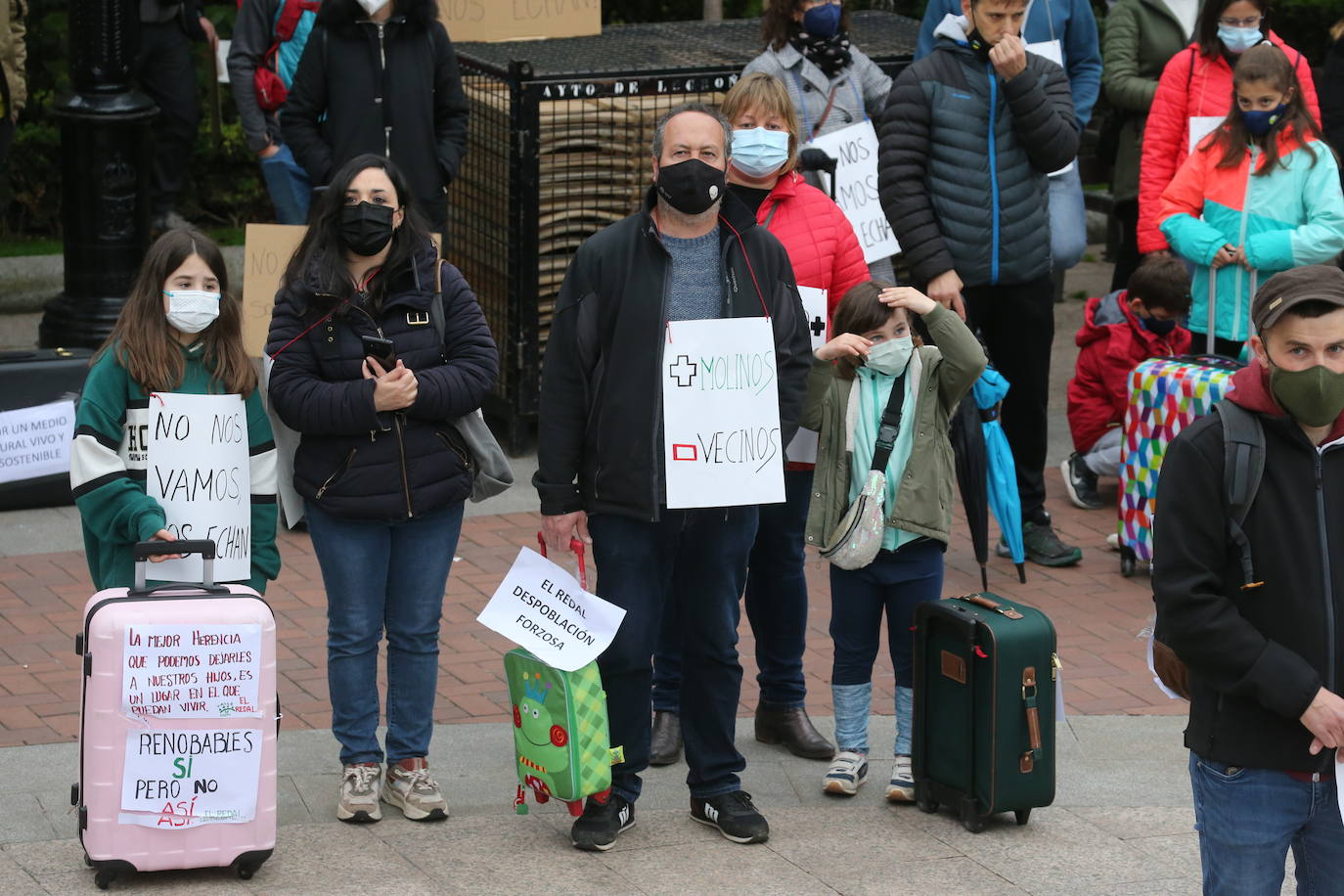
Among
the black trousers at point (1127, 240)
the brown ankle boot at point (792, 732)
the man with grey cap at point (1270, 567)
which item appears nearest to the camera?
Answer: the man with grey cap at point (1270, 567)

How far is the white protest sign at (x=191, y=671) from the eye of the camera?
4.73 metres

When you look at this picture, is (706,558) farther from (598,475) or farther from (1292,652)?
(1292,652)

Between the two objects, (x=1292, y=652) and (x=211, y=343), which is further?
(x=211, y=343)

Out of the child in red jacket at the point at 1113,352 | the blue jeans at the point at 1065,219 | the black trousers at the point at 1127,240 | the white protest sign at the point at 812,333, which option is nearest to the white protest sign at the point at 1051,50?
the blue jeans at the point at 1065,219

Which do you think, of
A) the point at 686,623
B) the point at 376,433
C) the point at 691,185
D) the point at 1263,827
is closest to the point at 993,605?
the point at 686,623

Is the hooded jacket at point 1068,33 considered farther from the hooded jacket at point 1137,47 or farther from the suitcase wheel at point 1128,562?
the suitcase wheel at point 1128,562

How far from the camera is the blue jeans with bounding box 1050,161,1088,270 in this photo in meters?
7.90

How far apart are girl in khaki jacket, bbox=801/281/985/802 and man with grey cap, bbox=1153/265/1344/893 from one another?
173 cm

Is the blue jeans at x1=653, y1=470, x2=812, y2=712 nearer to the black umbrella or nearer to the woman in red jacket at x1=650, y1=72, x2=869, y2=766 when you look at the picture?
the woman in red jacket at x1=650, y1=72, x2=869, y2=766

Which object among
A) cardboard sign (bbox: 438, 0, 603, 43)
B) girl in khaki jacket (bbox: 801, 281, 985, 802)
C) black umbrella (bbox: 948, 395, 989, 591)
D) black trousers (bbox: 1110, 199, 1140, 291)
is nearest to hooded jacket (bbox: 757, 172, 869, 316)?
girl in khaki jacket (bbox: 801, 281, 985, 802)

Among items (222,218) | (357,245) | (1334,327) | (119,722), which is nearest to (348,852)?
(119,722)

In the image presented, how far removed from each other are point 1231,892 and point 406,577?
2.39 meters

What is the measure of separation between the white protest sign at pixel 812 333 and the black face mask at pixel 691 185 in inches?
36.0

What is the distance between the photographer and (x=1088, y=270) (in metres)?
13.2
